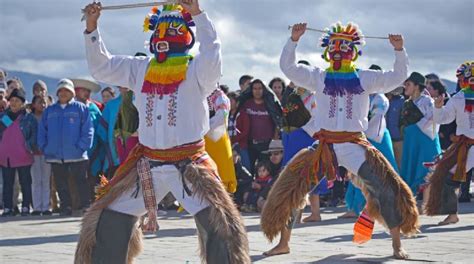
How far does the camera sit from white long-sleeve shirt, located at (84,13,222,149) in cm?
680

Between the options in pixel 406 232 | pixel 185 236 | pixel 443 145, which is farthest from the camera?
pixel 443 145

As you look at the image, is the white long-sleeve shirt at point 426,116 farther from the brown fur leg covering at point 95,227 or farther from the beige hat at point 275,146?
the brown fur leg covering at point 95,227

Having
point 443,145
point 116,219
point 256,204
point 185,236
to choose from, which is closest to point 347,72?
point 185,236

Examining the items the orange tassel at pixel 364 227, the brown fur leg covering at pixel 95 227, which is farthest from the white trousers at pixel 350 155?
the brown fur leg covering at pixel 95 227

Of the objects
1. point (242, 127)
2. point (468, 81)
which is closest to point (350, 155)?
point (468, 81)

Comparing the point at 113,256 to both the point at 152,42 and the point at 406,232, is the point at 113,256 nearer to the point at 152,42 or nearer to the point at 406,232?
the point at 152,42

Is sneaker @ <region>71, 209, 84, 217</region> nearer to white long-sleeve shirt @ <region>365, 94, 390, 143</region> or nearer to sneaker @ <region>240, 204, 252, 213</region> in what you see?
sneaker @ <region>240, 204, 252, 213</region>

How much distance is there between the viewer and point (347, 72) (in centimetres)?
947

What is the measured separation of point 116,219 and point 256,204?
7125 mm

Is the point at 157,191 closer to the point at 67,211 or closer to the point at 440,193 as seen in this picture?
the point at 440,193

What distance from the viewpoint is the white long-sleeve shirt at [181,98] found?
680 cm

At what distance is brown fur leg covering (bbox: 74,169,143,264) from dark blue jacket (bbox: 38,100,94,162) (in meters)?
6.84

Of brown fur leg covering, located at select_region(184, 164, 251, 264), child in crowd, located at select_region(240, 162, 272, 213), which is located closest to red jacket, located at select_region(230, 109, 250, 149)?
child in crowd, located at select_region(240, 162, 272, 213)

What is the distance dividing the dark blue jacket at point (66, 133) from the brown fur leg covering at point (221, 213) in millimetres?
7101
